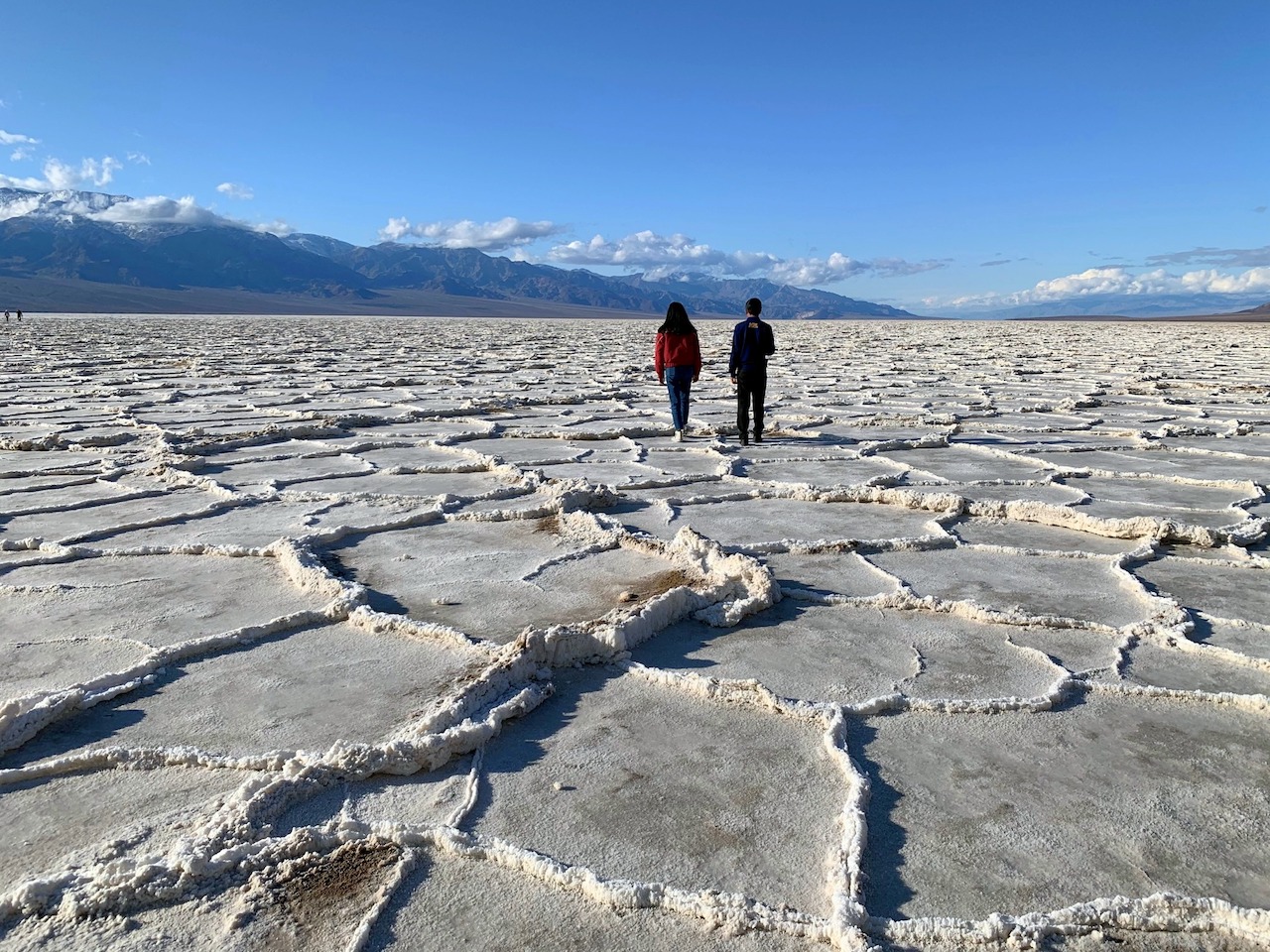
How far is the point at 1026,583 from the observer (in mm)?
3047

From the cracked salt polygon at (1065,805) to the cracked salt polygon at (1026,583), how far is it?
2.07ft

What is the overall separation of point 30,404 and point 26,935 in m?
8.10

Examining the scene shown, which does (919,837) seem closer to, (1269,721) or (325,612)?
(1269,721)

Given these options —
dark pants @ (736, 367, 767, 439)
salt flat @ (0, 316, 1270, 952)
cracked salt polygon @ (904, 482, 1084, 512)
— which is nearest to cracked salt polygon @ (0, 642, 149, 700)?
salt flat @ (0, 316, 1270, 952)

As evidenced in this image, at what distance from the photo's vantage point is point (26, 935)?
1370mm

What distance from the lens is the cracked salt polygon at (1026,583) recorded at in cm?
277

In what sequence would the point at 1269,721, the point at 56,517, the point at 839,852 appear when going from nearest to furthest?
the point at 839,852 < the point at 1269,721 < the point at 56,517

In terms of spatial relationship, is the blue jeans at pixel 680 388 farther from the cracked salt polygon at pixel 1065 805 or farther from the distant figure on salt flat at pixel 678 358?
the cracked salt polygon at pixel 1065 805

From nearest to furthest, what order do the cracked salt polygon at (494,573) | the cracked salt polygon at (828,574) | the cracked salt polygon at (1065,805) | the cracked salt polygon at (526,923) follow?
the cracked salt polygon at (526,923)
the cracked salt polygon at (1065,805)
the cracked salt polygon at (494,573)
the cracked salt polygon at (828,574)

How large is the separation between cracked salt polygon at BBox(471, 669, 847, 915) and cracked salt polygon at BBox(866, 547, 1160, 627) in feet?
3.58

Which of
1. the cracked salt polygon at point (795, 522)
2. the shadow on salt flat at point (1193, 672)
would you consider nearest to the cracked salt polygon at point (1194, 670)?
the shadow on salt flat at point (1193, 672)

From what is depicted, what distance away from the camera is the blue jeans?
6.30 m

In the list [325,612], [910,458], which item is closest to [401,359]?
[910,458]

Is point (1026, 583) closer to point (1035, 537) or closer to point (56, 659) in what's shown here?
point (1035, 537)
